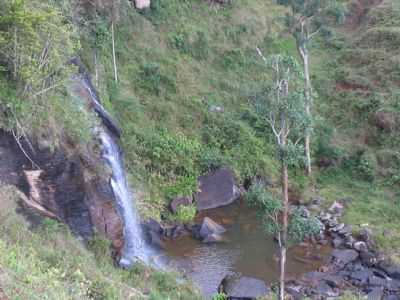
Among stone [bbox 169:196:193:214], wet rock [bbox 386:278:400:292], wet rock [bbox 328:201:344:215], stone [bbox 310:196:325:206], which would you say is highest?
stone [bbox 169:196:193:214]

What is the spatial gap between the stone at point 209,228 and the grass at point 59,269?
3963 millimetres

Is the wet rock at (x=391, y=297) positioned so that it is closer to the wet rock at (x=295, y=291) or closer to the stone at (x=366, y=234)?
the wet rock at (x=295, y=291)

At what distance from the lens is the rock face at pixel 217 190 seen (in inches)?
819

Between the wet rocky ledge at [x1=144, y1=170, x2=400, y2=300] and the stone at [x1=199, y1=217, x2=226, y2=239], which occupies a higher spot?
the stone at [x1=199, y1=217, x2=226, y2=239]

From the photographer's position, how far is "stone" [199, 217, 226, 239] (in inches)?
728

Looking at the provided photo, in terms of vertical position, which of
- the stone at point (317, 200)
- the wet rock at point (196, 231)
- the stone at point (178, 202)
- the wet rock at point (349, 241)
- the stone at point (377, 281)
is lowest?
the stone at point (377, 281)

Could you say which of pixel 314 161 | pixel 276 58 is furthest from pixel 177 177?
pixel 276 58

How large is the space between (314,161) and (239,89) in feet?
16.2

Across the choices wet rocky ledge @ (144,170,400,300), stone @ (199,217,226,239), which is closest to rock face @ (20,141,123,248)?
wet rocky ledge @ (144,170,400,300)

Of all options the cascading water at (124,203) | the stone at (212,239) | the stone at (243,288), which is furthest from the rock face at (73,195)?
the stone at (212,239)

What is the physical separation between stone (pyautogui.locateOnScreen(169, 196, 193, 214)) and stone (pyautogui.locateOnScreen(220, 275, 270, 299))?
4497mm

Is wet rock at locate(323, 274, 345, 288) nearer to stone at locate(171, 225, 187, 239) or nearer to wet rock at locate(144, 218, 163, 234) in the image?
stone at locate(171, 225, 187, 239)

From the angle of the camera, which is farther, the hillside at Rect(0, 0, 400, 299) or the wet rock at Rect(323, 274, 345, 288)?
the wet rock at Rect(323, 274, 345, 288)

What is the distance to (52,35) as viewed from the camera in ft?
42.9
